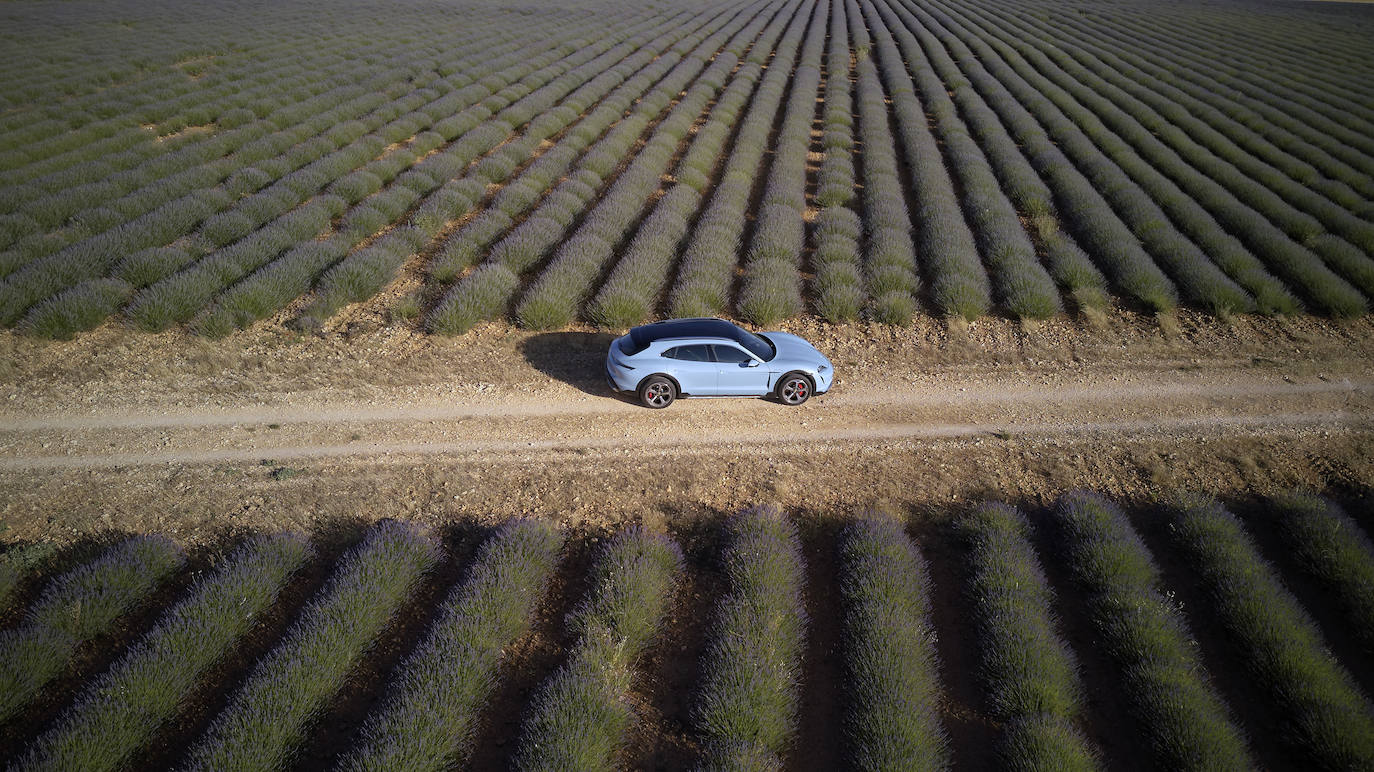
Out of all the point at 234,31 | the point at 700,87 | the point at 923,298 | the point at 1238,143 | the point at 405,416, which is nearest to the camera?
the point at 405,416

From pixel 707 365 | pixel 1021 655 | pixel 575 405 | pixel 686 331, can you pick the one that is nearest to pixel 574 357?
pixel 575 405

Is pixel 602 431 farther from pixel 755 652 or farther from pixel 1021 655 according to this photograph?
pixel 1021 655

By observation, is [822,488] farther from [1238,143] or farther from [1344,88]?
[1344,88]

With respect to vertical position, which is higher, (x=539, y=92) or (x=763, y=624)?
(x=539, y=92)

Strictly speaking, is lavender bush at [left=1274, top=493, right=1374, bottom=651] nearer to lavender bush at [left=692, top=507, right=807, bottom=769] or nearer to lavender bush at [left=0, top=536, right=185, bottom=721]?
lavender bush at [left=692, top=507, right=807, bottom=769]

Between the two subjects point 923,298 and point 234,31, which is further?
point 234,31

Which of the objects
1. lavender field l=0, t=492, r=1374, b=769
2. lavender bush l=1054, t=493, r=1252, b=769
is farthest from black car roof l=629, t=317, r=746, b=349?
lavender bush l=1054, t=493, r=1252, b=769

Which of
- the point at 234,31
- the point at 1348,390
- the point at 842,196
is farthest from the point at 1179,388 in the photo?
the point at 234,31
